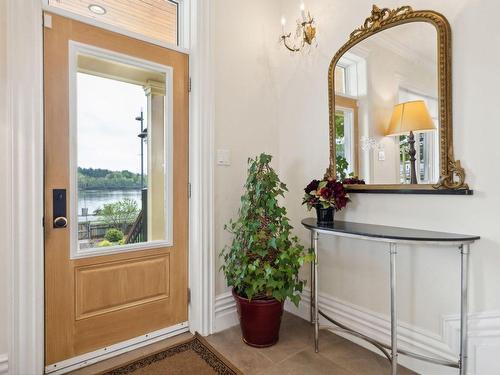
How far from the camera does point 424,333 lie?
5.45 feet

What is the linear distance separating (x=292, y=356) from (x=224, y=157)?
1.45 meters

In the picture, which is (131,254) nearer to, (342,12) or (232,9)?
(232,9)

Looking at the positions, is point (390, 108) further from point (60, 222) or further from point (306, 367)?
point (60, 222)

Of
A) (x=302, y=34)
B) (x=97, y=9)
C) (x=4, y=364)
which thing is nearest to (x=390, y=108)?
(x=302, y=34)

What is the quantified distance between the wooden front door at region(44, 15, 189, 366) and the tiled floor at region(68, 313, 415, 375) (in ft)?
0.46

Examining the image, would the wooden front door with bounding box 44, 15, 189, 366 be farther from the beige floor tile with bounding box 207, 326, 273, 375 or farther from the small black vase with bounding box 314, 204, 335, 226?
the small black vase with bounding box 314, 204, 335, 226

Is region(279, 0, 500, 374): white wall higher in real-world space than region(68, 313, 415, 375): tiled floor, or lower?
higher

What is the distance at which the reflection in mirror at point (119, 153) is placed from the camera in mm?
1783

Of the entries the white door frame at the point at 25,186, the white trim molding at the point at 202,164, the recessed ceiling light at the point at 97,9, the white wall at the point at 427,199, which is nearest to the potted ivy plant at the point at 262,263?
the white trim molding at the point at 202,164

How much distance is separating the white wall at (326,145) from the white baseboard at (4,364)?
127 cm

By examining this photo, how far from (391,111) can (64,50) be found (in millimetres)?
1991

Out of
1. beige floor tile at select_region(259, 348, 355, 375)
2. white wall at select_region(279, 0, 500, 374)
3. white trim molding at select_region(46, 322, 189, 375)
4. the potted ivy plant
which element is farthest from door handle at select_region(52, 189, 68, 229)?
white wall at select_region(279, 0, 500, 374)

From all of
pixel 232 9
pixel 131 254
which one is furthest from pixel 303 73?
pixel 131 254

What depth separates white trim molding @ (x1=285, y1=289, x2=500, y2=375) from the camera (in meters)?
1.42
